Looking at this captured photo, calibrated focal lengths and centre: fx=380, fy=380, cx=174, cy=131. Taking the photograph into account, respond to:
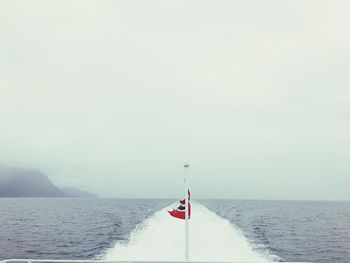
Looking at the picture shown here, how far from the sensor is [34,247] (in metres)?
38.5

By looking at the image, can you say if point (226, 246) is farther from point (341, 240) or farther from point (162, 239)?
point (341, 240)

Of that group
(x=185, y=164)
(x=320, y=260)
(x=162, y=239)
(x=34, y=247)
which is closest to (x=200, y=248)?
(x=162, y=239)

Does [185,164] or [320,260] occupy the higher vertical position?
[185,164]

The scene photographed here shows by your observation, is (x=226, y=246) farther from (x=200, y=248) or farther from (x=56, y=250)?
(x=56, y=250)

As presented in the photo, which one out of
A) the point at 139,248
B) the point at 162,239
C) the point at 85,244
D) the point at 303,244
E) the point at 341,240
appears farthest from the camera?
the point at 341,240

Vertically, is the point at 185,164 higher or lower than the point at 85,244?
higher

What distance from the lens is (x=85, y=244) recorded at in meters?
38.9

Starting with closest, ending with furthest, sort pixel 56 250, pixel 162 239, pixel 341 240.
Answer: pixel 162 239 → pixel 56 250 → pixel 341 240

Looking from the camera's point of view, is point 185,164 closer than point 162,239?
Yes

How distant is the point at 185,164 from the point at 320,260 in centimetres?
2592

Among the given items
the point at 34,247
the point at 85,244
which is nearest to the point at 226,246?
the point at 85,244

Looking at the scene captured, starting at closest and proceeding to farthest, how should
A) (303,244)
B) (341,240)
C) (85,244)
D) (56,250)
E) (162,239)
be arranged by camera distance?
(162,239) < (56,250) < (85,244) < (303,244) < (341,240)

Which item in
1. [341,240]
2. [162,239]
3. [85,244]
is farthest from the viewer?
[341,240]

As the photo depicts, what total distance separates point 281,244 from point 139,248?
18.1m
